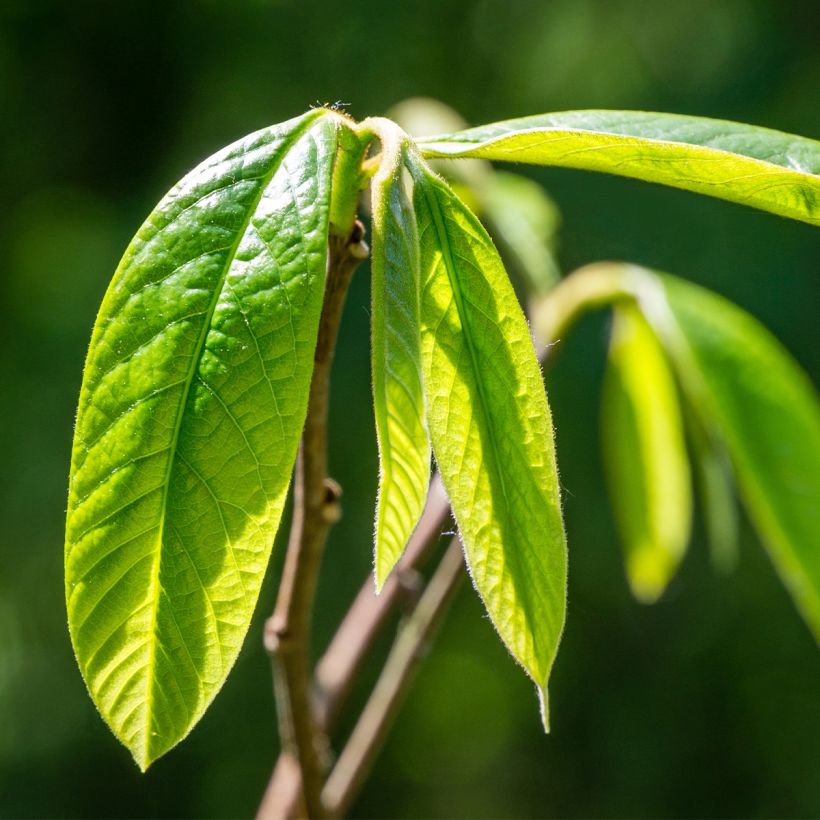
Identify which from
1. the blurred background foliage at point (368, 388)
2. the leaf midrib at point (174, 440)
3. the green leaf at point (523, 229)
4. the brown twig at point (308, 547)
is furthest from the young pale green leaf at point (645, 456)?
the blurred background foliage at point (368, 388)

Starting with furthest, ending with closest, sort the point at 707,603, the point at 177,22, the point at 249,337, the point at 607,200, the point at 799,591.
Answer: the point at 177,22 < the point at 707,603 < the point at 607,200 < the point at 799,591 < the point at 249,337


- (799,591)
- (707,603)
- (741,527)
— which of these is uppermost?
(799,591)

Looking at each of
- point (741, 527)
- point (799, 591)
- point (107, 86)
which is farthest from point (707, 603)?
point (107, 86)

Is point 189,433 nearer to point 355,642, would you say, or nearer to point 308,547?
point 308,547

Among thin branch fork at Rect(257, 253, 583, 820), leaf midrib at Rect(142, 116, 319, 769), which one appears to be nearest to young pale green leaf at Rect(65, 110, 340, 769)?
leaf midrib at Rect(142, 116, 319, 769)

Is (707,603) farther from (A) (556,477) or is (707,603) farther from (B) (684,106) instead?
(A) (556,477)

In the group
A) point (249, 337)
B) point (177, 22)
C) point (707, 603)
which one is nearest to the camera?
point (249, 337)
